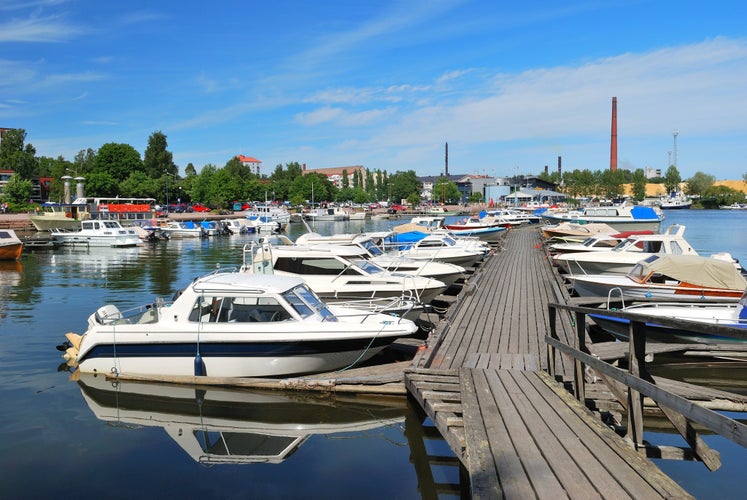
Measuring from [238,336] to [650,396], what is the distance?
8207mm

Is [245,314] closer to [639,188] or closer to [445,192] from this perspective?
[445,192]

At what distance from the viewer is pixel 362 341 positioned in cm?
1218

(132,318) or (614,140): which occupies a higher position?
(614,140)

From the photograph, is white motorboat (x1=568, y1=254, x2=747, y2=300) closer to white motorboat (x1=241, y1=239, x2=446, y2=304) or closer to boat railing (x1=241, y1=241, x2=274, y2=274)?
white motorboat (x1=241, y1=239, x2=446, y2=304)

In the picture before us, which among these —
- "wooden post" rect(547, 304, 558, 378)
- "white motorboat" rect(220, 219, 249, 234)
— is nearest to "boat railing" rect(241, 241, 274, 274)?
"wooden post" rect(547, 304, 558, 378)

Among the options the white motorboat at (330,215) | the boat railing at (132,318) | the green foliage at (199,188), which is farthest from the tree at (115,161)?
the boat railing at (132,318)

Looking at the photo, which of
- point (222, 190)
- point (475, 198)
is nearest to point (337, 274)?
point (222, 190)

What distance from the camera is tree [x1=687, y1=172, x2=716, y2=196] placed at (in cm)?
19500

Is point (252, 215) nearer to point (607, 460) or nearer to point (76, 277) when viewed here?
point (76, 277)

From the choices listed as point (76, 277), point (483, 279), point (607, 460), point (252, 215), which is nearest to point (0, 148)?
point (252, 215)

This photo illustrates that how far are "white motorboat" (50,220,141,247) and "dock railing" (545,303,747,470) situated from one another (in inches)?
1934

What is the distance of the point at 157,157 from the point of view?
131875mm

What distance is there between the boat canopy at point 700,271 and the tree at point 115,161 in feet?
356

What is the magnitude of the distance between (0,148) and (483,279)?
139626 mm
